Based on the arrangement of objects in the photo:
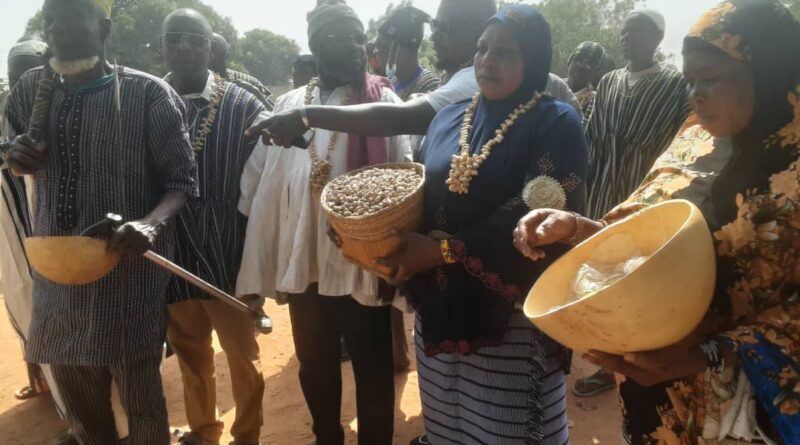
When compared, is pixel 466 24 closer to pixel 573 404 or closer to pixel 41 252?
pixel 41 252

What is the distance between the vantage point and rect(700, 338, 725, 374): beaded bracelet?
4.40ft

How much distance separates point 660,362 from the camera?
1.29 meters

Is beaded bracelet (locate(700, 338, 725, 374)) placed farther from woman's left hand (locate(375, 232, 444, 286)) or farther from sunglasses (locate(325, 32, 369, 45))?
sunglasses (locate(325, 32, 369, 45))

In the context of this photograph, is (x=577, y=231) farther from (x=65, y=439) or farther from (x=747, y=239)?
(x=65, y=439)

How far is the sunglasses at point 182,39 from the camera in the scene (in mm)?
3031

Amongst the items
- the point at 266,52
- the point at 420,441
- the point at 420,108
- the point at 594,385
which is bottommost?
the point at 266,52

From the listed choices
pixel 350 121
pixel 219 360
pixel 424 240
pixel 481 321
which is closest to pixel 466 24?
pixel 350 121

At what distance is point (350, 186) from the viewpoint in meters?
2.02

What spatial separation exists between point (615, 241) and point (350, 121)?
1.19 m

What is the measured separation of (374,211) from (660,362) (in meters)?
0.93

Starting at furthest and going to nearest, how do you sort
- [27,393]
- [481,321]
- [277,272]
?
1. [27,393]
2. [277,272]
3. [481,321]

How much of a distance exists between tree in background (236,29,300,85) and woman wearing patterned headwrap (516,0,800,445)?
43063 millimetres

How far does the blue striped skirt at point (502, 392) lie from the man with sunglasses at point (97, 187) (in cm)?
118

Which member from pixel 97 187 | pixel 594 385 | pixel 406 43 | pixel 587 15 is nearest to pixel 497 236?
pixel 97 187
